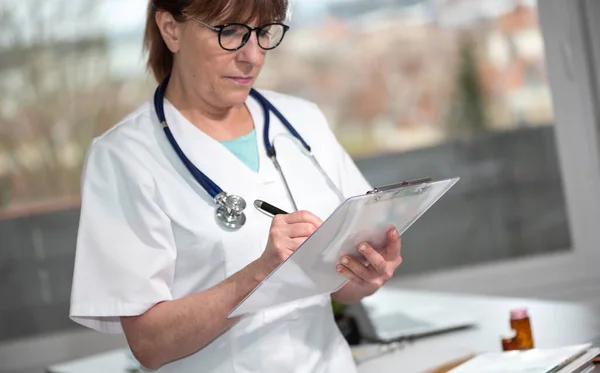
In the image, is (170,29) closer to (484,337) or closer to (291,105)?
(291,105)

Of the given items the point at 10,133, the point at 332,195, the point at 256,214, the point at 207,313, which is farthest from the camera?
the point at 10,133

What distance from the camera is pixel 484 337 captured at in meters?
2.17

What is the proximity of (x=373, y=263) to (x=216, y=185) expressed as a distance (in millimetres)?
331

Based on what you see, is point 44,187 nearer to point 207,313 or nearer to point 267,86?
point 267,86

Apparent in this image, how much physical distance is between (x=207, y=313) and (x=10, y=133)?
8.80 ft

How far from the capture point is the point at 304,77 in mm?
4039

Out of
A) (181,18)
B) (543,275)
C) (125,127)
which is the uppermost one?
(181,18)

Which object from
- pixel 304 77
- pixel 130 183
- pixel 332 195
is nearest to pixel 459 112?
pixel 304 77

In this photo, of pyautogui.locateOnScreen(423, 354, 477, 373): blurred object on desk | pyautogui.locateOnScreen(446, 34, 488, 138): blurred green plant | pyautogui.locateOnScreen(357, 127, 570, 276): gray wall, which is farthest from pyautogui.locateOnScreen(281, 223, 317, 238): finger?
pyautogui.locateOnScreen(446, 34, 488, 138): blurred green plant

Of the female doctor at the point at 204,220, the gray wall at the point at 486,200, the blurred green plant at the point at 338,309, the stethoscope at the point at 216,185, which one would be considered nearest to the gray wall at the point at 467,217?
the gray wall at the point at 486,200

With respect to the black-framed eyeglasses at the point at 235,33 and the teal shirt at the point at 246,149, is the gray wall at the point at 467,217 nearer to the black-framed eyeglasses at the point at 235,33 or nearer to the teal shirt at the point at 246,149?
the teal shirt at the point at 246,149

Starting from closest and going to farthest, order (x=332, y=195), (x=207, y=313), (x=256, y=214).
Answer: (x=207, y=313)
(x=256, y=214)
(x=332, y=195)

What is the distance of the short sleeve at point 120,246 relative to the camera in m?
1.52

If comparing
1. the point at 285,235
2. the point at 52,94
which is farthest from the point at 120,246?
the point at 52,94
